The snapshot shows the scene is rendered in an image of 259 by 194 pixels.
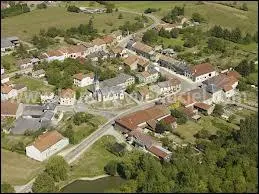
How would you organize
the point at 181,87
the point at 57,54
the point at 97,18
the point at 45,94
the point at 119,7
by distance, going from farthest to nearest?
the point at 119,7, the point at 97,18, the point at 57,54, the point at 181,87, the point at 45,94

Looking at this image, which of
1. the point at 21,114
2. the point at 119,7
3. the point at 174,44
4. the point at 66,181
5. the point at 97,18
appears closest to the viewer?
the point at 66,181

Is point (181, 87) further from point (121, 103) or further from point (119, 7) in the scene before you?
point (119, 7)

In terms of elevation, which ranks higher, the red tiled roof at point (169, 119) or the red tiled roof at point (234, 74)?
the red tiled roof at point (169, 119)

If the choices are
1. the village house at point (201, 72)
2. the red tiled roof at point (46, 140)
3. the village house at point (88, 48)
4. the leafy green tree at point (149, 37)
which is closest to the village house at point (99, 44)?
the village house at point (88, 48)

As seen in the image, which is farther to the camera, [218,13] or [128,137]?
[218,13]

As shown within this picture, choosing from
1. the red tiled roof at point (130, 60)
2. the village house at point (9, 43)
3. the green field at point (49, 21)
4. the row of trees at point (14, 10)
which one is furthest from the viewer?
the row of trees at point (14, 10)

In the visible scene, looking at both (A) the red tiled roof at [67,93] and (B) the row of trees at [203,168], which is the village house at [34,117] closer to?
(A) the red tiled roof at [67,93]

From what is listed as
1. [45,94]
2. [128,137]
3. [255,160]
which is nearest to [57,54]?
[45,94]
